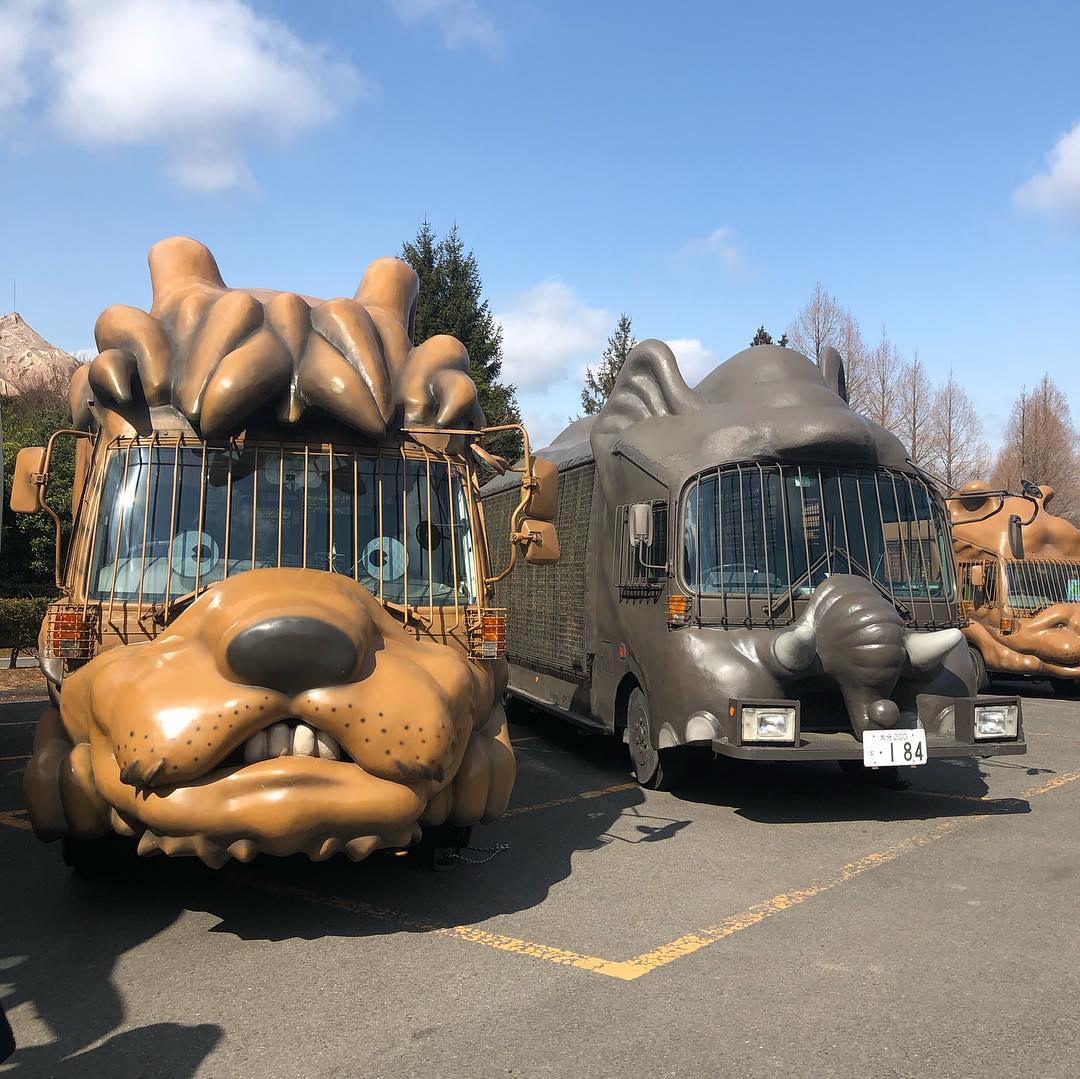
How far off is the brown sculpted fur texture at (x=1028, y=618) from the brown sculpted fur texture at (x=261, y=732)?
11.6 metres

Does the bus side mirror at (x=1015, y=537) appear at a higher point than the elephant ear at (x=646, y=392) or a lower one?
lower

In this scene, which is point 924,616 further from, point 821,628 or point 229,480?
point 229,480

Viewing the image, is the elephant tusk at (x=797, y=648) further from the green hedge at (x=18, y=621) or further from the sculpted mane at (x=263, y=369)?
the green hedge at (x=18, y=621)

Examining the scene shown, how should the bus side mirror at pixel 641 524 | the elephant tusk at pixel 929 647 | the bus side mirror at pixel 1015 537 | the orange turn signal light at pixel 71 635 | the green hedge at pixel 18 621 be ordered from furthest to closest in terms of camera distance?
the green hedge at pixel 18 621 < the bus side mirror at pixel 1015 537 < the bus side mirror at pixel 641 524 < the elephant tusk at pixel 929 647 < the orange turn signal light at pixel 71 635

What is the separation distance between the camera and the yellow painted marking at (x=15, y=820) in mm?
6883

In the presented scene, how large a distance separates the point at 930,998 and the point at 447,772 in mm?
2157

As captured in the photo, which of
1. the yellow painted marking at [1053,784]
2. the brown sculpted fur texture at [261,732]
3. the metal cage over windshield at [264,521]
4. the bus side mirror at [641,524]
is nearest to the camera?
the brown sculpted fur texture at [261,732]

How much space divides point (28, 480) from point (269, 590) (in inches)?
81.1

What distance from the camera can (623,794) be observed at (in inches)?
324

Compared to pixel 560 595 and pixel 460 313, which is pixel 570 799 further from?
pixel 460 313

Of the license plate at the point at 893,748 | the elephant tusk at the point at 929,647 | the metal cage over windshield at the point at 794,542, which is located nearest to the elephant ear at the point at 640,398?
the metal cage over windshield at the point at 794,542

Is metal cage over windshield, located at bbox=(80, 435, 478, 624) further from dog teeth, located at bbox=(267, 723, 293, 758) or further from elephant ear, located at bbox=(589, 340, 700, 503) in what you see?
elephant ear, located at bbox=(589, 340, 700, 503)

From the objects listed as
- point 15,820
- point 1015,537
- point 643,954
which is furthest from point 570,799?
point 1015,537

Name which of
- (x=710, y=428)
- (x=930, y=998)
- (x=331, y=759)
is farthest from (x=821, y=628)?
(x=331, y=759)
